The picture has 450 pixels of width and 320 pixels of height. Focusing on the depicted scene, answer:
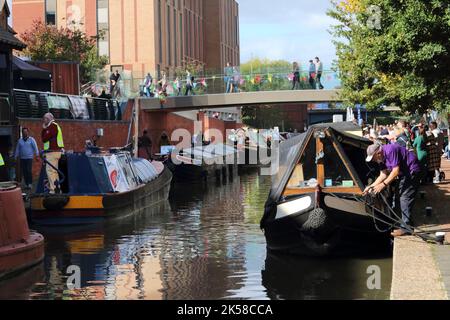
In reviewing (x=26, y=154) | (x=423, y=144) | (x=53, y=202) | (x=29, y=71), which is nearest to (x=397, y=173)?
(x=423, y=144)

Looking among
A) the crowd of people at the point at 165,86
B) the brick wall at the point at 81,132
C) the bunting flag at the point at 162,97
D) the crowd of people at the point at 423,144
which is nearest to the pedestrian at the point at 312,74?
the crowd of people at the point at 165,86

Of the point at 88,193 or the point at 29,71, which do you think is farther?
the point at 29,71

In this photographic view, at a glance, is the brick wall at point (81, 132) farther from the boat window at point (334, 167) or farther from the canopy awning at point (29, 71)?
the boat window at point (334, 167)

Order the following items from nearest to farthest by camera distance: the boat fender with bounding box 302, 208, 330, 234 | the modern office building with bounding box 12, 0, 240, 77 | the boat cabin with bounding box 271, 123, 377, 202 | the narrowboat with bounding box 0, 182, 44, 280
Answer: the narrowboat with bounding box 0, 182, 44, 280
the boat fender with bounding box 302, 208, 330, 234
the boat cabin with bounding box 271, 123, 377, 202
the modern office building with bounding box 12, 0, 240, 77

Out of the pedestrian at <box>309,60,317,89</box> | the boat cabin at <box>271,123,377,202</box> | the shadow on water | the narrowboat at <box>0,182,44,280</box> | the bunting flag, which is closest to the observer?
the shadow on water

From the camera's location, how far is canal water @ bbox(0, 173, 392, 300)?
35.6 ft

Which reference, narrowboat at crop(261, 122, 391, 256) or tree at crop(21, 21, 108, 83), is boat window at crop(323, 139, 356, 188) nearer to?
narrowboat at crop(261, 122, 391, 256)

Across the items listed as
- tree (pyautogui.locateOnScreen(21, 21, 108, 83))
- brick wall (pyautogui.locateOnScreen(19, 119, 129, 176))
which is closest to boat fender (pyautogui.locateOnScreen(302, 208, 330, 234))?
brick wall (pyautogui.locateOnScreen(19, 119, 129, 176))

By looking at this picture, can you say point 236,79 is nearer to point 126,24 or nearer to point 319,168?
point 126,24

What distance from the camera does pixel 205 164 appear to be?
3647 cm

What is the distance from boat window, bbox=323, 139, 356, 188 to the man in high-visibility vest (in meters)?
6.84

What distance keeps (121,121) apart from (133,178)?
17.1m

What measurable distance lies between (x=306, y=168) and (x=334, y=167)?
1.82 feet

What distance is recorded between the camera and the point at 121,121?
39.4 metres
